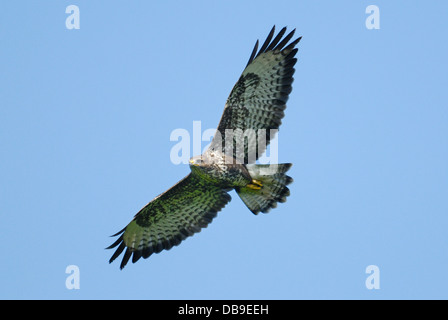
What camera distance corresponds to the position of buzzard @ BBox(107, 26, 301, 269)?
9.47 m

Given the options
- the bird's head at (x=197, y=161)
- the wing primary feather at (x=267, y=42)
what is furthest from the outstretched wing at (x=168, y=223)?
the wing primary feather at (x=267, y=42)

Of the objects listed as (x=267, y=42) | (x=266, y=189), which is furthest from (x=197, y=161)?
(x=267, y=42)

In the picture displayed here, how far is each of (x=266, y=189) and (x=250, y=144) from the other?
2.38 ft

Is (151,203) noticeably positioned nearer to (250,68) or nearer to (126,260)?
(126,260)

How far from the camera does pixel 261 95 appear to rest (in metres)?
9.52

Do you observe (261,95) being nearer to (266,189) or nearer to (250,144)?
(250,144)

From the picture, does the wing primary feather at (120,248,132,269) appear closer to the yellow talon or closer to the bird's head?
the bird's head

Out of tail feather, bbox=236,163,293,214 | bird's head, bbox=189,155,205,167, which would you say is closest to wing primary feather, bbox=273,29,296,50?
tail feather, bbox=236,163,293,214

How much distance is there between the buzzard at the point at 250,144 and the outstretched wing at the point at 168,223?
0.09ft
